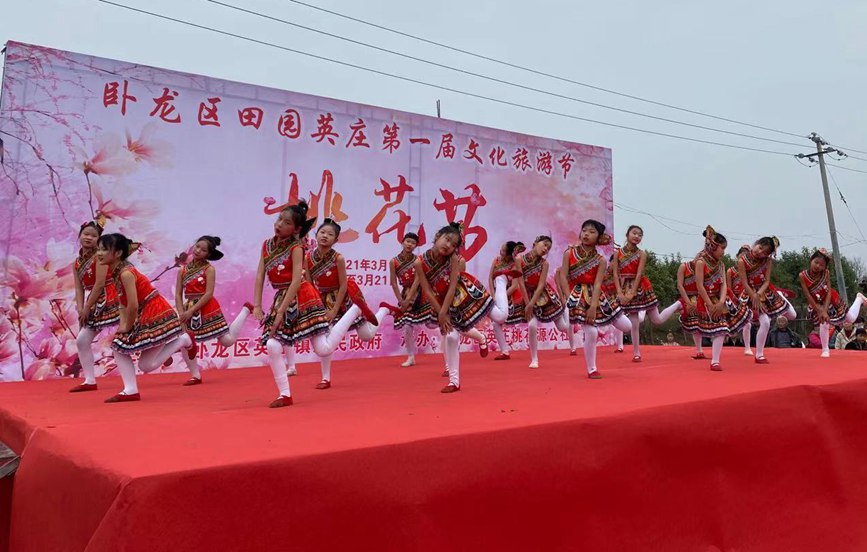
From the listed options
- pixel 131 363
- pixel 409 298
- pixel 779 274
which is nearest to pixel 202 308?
pixel 131 363

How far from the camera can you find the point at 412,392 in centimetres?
380

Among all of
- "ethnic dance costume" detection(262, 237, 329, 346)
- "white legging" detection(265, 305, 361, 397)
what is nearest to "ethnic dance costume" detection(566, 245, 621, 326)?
"white legging" detection(265, 305, 361, 397)

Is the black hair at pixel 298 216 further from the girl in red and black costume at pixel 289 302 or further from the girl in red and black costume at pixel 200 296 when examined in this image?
the girl in red and black costume at pixel 200 296

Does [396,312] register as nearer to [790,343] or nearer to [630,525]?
[630,525]

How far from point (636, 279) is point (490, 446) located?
471cm

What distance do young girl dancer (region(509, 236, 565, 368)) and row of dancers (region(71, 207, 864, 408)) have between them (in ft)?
0.05

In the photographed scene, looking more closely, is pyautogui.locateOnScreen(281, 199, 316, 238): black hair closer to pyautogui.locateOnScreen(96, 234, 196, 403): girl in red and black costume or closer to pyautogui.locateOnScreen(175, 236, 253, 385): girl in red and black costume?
pyautogui.locateOnScreen(96, 234, 196, 403): girl in red and black costume

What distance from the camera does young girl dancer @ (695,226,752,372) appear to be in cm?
508

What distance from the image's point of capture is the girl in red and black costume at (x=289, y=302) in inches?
136

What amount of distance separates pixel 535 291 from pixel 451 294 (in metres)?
2.48

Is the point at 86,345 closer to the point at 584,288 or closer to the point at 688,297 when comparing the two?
the point at 584,288

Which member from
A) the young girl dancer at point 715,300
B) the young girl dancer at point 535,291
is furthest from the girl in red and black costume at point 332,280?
the young girl dancer at point 715,300

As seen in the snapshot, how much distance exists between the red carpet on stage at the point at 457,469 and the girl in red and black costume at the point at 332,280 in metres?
0.91

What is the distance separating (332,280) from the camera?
4.90 meters
